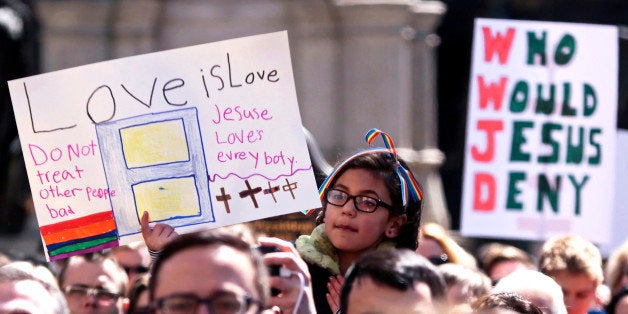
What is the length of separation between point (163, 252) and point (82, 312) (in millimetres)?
2803

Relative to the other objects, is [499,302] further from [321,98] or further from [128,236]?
[321,98]

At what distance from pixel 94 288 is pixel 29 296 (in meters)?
2.12

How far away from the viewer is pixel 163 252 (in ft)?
12.5

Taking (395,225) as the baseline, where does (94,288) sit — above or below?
below

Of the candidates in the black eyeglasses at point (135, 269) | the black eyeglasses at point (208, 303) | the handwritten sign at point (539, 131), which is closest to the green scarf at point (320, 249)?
the black eyeglasses at point (208, 303)

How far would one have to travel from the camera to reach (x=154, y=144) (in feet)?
16.6

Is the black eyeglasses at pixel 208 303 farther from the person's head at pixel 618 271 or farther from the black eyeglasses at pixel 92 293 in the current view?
the person's head at pixel 618 271

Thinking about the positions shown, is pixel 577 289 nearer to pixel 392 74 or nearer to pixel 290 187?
pixel 290 187

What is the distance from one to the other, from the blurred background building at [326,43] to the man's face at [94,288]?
19.6ft

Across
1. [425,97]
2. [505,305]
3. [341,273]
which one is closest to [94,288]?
[341,273]

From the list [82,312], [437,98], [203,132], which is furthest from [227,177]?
[437,98]

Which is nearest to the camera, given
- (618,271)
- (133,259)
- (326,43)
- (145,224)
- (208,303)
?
(208,303)

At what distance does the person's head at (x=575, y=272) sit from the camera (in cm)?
649

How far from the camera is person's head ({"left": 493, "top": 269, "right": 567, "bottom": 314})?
513 cm
